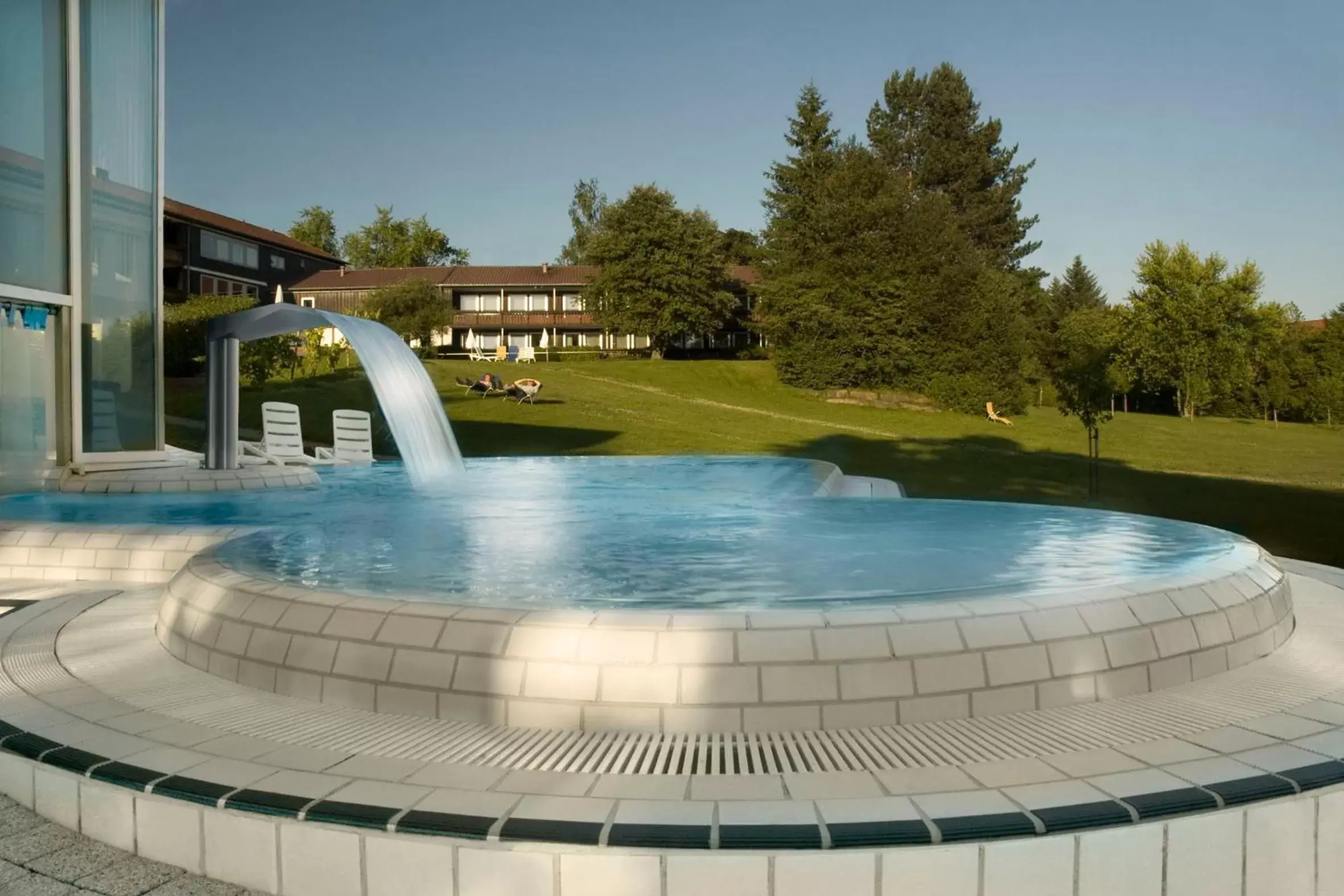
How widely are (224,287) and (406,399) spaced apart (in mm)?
41799

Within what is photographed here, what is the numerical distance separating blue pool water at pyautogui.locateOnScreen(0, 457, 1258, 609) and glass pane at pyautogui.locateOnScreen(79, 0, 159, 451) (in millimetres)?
1899

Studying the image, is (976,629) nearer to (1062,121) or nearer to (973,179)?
(1062,121)

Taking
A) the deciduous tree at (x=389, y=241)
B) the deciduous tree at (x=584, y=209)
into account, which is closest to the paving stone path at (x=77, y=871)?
the deciduous tree at (x=584, y=209)

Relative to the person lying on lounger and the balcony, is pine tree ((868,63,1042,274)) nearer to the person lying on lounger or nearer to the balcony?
the balcony

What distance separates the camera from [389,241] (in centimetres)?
7625

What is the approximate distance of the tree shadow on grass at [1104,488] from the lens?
1435 centimetres

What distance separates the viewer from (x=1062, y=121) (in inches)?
1228

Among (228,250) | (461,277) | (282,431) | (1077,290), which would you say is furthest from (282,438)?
(1077,290)

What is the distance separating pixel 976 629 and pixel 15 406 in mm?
10267

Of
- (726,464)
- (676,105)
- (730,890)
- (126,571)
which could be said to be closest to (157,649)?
(126,571)

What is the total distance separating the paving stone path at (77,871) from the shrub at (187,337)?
25.0 metres

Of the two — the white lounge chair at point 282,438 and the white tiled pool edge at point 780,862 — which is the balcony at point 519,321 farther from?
the white tiled pool edge at point 780,862

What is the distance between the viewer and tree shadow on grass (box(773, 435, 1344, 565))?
14.4m

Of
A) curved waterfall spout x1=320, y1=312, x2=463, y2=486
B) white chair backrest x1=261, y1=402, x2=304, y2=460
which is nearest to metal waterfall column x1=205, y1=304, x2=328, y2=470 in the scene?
curved waterfall spout x1=320, y1=312, x2=463, y2=486
